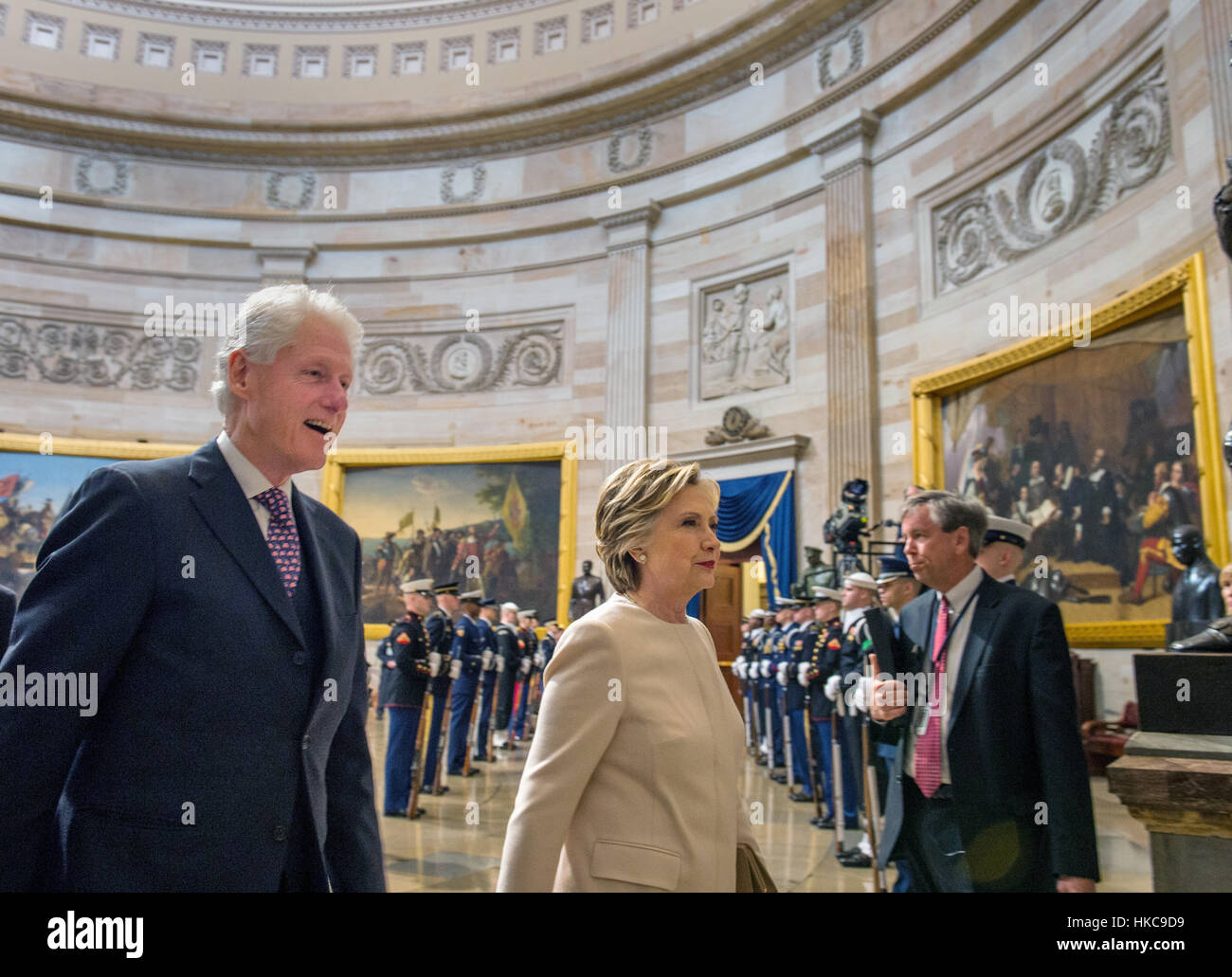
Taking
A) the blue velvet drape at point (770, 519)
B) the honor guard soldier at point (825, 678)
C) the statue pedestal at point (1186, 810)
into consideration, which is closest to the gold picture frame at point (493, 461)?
the blue velvet drape at point (770, 519)

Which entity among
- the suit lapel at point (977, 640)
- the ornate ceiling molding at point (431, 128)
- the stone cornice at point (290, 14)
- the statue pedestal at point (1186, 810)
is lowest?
the statue pedestal at point (1186, 810)

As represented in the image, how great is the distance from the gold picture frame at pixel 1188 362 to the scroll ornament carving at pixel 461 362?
29.7 ft

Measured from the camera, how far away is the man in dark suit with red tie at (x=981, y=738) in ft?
8.37

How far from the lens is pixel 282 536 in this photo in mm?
1715

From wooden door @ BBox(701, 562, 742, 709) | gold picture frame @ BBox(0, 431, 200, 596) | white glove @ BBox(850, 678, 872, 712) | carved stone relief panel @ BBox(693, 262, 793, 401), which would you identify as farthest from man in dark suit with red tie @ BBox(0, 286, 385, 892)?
gold picture frame @ BBox(0, 431, 200, 596)

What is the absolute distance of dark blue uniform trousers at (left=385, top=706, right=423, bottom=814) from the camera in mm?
7410

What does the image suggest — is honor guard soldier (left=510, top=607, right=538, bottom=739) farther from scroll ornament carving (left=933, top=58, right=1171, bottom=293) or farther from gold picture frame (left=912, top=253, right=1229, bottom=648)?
scroll ornament carving (left=933, top=58, right=1171, bottom=293)

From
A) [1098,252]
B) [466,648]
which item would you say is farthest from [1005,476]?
[466,648]

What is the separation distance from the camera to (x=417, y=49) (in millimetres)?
19641

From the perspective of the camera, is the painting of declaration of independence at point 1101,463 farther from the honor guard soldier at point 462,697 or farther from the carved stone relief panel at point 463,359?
the carved stone relief panel at point 463,359

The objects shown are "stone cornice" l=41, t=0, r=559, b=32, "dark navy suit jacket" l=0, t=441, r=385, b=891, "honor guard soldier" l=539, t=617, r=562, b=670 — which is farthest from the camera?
"stone cornice" l=41, t=0, r=559, b=32

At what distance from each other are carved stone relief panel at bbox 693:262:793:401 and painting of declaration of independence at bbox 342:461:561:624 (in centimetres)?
377

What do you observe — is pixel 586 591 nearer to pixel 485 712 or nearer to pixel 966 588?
pixel 485 712
